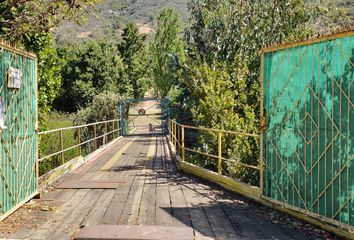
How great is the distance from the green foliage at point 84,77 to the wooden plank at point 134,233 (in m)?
37.4

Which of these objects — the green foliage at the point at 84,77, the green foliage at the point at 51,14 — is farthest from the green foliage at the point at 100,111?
the green foliage at the point at 51,14

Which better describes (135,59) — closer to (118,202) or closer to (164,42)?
(164,42)

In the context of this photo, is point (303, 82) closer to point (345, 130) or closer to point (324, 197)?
point (345, 130)

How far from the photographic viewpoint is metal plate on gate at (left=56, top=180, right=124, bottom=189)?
9023 mm

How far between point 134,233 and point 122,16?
5789 inches

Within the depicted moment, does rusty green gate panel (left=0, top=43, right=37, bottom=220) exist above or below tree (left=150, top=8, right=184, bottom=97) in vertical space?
below

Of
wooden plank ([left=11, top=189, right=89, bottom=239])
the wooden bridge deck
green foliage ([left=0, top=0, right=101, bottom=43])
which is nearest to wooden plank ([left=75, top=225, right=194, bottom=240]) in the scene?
the wooden bridge deck

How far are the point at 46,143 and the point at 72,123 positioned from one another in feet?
45.3

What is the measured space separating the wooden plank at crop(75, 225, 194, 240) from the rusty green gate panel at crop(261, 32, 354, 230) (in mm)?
1890

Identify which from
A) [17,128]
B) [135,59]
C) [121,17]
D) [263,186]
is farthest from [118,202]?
[121,17]

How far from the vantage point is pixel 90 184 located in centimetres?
937

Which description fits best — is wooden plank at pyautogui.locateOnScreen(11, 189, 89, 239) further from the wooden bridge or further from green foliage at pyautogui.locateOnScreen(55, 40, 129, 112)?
green foliage at pyautogui.locateOnScreen(55, 40, 129, 112)

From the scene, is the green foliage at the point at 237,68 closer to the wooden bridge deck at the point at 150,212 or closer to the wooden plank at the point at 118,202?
the wooden bridge deck at the point at 150,212

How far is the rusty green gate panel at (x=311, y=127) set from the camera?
5.38 meters
